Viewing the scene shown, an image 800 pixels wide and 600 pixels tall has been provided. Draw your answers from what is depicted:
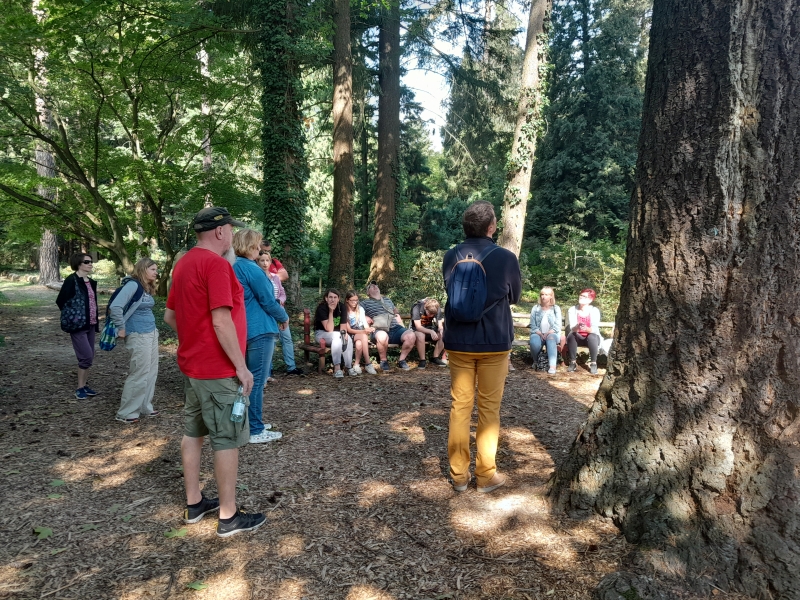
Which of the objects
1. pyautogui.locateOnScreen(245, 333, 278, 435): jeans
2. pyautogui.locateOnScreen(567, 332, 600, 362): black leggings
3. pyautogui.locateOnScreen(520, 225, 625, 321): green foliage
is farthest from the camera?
pyautogui.locateOnScreen(520, 225, 625, 321): green foliage

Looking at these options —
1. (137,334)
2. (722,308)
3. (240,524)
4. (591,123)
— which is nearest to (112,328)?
(137,334)

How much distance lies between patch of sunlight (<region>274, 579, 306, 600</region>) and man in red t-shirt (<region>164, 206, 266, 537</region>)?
22.9 inches

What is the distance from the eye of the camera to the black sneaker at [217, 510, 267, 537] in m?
3.14

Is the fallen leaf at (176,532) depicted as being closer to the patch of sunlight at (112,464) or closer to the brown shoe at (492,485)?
the patch of sunlight at (112,464)

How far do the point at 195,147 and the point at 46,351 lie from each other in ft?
19.1

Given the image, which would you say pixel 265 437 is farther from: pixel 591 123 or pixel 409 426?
pixel 591 123

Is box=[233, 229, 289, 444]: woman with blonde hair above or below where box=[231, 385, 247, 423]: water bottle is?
above

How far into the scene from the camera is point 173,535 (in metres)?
3.18

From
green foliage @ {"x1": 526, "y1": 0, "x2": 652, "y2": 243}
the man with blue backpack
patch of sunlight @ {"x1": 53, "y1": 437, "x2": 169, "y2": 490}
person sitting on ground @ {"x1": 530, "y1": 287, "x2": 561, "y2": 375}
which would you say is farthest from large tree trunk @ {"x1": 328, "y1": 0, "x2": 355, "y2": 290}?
green foliage @ {"x1": 526, "y1": 0, "x2": 652, "y2": 243}

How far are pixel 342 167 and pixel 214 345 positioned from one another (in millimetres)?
10636

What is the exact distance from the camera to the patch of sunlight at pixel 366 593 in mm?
2619

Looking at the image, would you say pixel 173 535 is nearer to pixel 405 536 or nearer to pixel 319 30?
pixel 405 536

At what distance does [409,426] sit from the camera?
5211 mm

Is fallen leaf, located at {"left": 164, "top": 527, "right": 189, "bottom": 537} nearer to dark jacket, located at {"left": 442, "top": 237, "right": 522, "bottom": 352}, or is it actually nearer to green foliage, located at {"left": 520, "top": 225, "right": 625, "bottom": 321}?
dark jacket, located at {"left": 442, "top": 237, "right": 522, "bottom": 352}
